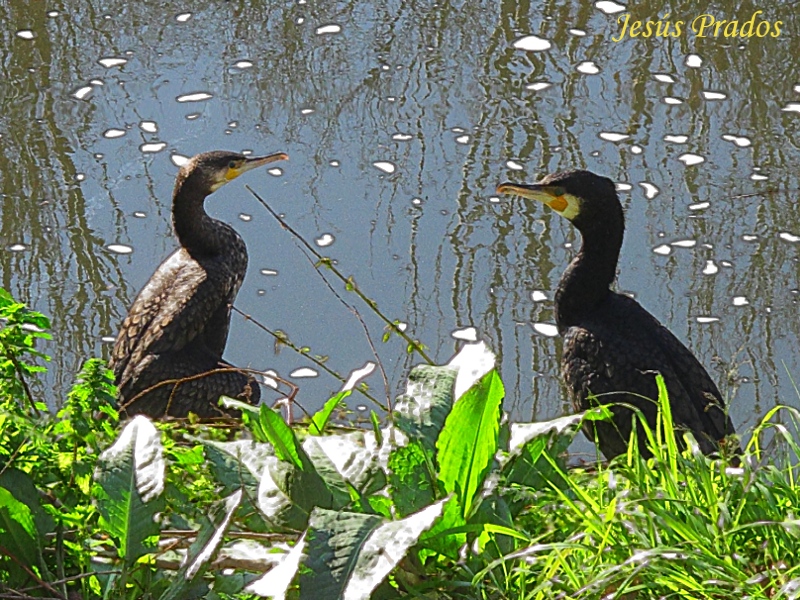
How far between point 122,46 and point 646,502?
21.9 ft

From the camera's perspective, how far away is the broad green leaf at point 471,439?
75.9 inches

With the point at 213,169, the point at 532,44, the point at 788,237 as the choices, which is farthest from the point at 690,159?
the point at 213,169

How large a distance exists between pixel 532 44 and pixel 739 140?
5.44ft

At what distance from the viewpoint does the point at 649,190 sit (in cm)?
619

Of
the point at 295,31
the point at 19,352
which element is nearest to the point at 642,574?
the point at 19,352

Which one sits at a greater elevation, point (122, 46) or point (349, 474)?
point (349, 474)

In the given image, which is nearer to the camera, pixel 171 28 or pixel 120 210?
pixel 120 210

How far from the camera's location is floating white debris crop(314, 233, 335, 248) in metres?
5.81

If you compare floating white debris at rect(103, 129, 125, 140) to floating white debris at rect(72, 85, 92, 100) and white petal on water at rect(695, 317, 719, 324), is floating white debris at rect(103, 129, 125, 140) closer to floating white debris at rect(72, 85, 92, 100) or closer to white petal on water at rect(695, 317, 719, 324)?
floating white debris at rect(72, 85, 92, 100)

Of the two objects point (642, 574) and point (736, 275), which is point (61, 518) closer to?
point (642, 574)

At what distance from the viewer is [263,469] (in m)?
2.00

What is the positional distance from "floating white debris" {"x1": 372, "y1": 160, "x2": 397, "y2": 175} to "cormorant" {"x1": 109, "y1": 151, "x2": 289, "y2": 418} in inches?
56.9

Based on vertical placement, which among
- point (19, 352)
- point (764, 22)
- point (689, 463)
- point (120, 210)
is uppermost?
point (19, 352)

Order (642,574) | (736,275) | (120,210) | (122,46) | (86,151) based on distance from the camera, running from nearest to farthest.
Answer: (642,574) < (736,275) < (120,210) < (86,151) < (122,46)
